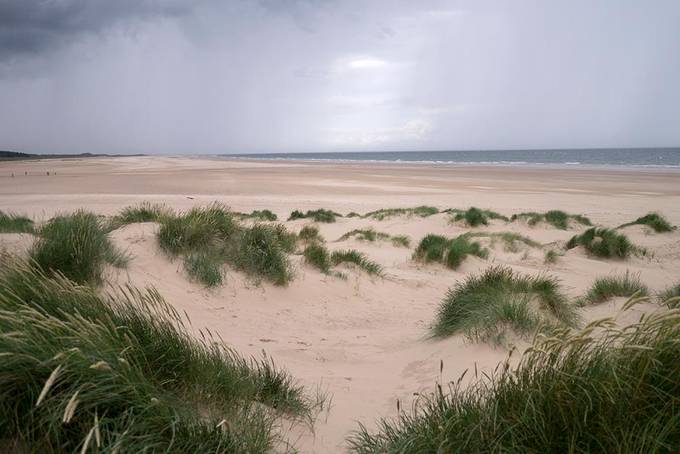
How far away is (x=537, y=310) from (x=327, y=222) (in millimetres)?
13014

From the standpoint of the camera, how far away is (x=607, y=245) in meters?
12.5

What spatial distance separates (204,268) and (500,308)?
4176 millimetres

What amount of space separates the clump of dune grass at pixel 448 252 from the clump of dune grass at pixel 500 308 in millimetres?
4297

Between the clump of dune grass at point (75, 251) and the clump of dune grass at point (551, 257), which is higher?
the clump of dune grass at point (75, 251)

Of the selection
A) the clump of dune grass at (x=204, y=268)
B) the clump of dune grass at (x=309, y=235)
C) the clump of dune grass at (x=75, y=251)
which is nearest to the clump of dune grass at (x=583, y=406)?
the clump of dune grass at (x=75, y=251)

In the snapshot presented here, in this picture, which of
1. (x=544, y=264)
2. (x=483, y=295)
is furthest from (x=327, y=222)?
(x=483, y=295)

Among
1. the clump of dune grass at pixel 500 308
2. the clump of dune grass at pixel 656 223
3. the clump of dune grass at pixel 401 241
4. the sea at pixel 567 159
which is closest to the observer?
the clump of dune grass at pixel 500 308

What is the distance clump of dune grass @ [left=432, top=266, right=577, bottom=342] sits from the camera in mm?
4891

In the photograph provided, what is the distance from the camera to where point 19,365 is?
2.45 m

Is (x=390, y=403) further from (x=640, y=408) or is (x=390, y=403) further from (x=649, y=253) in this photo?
(x=649, y=253)

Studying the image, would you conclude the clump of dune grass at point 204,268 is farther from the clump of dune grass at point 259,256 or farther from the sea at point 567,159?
the sea at point 567,159

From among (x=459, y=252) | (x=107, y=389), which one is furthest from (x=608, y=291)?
(x=107, y=389)

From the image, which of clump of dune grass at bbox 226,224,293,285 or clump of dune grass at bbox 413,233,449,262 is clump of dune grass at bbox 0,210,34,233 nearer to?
clump of dune grass at bbox 226,224,293,285

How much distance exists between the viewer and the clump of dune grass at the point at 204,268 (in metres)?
6.87
